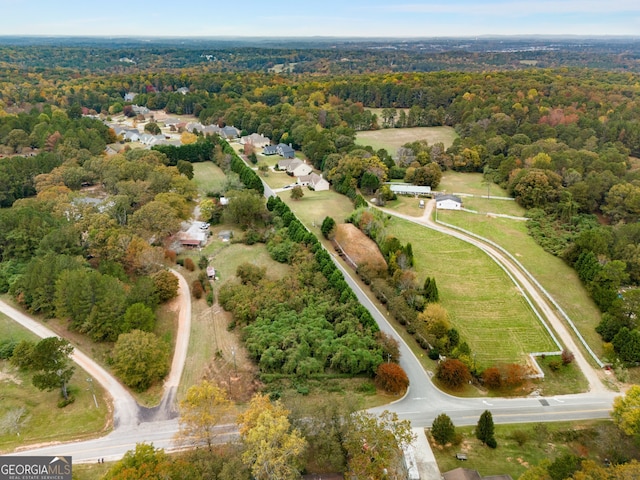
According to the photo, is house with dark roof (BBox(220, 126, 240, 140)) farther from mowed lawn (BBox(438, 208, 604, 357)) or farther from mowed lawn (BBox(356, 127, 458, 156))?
mowed lawn (BBox(438, 208, 604, 357))

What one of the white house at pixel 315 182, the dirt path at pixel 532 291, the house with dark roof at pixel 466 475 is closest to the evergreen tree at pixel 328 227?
the dirt path at pixel 532 291

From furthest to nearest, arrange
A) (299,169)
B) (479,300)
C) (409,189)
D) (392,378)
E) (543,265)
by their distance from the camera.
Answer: (299,169), (409,189), (543,265), (479,300), (392,378)

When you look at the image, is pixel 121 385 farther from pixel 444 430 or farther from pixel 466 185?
pixel 466 185

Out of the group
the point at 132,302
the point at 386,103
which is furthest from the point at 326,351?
the point at 386,103

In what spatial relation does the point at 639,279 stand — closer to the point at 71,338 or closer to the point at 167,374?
the point at 167,374

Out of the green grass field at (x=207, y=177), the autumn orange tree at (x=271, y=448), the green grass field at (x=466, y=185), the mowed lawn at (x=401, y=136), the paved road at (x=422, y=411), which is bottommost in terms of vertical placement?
the paved road at (x=422, y=411)

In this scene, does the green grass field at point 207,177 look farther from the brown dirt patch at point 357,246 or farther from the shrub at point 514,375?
the shrub at point 514,375

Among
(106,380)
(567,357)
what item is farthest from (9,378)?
(567,357)
